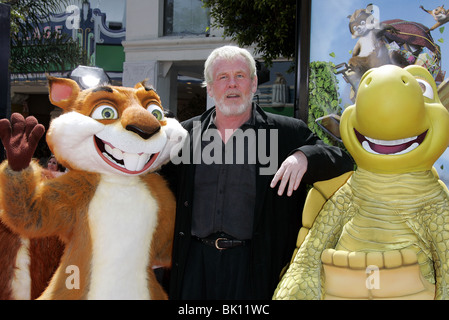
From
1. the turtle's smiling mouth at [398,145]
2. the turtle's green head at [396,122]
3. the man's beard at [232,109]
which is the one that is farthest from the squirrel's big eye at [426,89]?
the man's beard at [232,109]

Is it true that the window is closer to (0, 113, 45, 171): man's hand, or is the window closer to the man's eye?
the man's eye

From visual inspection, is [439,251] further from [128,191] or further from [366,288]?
[128,191]

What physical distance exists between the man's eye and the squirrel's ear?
160 mm

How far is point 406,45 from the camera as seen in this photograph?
316cm

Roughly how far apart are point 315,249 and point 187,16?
6.84 metres

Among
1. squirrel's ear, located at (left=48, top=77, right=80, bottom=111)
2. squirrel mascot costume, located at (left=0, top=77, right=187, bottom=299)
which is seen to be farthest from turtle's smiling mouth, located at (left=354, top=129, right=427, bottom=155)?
squirrel's ear, located at (left=48, top=77, right=80, bottom=111)

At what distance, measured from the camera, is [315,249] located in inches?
75.7

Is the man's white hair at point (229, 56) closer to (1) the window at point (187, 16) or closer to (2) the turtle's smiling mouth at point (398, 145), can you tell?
(2) the turtle's smiling mouth at point (398, 145)

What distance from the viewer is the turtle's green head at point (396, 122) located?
1.69m

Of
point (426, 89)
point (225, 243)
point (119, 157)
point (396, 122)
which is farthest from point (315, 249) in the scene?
point (119, 157)

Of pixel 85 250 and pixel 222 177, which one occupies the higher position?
pixel 222 177
